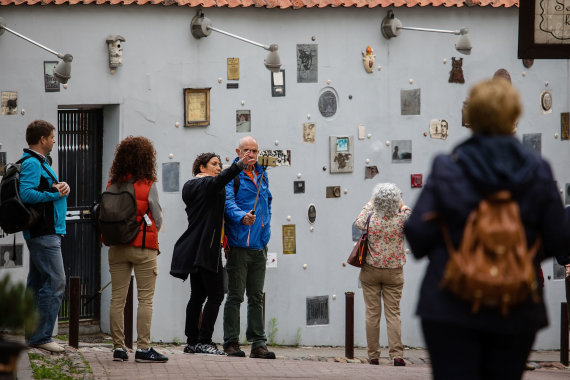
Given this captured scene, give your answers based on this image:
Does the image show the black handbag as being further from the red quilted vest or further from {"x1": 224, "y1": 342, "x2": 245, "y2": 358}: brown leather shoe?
the red quilted vest

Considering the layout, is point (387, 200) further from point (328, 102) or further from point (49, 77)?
point (49, 77)

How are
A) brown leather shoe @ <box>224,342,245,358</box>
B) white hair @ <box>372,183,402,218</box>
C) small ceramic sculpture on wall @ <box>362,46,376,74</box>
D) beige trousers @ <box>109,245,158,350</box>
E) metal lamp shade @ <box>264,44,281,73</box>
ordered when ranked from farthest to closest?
small ceramic sculpture on wall @ <box>362,46,376,74</box> → metal lamp shade @ <box>264,44,281,73</box> → white hair @ <box>372,183,402,218</box> → brown leather shoe @ <box>224,342,245,358</box> → beige trousers @ <box>109,245,158,350</box>

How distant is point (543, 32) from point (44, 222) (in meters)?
4.23

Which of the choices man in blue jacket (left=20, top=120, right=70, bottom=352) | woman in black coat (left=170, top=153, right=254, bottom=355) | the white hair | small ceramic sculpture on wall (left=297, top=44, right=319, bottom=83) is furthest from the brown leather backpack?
small ceramic sculpture on wall (left=297, top=44, right=319, bottom=83)

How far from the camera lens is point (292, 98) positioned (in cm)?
1243

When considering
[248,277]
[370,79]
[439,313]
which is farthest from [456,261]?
[370,79]

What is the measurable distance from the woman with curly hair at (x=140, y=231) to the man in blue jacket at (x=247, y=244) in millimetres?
1036

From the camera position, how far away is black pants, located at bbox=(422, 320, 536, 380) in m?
4.13

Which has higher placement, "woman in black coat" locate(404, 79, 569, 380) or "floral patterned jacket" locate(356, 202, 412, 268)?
"woman in black coat" locate(404, 79, 569, 380)

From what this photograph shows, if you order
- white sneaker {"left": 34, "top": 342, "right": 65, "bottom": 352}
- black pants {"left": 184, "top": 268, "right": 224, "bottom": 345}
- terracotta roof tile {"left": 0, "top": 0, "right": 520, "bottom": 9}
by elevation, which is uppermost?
terracotta roof tile {"left": 0, "top": 0, "right": 520, "bottom": 9}

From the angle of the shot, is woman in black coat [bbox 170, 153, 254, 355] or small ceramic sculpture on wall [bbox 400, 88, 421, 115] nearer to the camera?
woman in black coat [bbox 170, 153, 254, 355]

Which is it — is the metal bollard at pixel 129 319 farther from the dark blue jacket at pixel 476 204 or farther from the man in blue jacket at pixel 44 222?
the dark blue jacket at pixel 476 204

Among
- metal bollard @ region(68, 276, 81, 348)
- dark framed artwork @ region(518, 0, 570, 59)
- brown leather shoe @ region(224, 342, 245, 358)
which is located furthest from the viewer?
metal bollard @ region(68, 276, 81, 348)

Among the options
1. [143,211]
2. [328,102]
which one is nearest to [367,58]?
[328,102]
